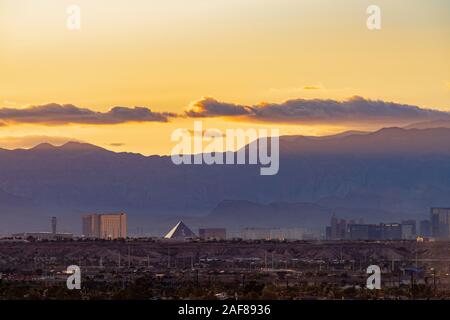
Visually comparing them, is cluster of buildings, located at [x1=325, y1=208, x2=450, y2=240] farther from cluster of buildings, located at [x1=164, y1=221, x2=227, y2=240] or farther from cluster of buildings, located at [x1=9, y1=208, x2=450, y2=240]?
cluster of buildings, located at [x1=164, y1=221, x2=227, y2=240]

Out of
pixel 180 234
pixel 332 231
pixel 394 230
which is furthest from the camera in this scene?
pixel 332 231

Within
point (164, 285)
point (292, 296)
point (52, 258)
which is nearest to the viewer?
point (292, 296)

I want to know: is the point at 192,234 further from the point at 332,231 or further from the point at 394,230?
the point at 394,230

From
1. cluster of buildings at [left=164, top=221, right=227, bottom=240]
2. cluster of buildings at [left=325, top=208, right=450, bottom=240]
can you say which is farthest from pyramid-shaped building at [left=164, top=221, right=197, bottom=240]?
cluster of buildings at [left=325, top=208, right=450, bottom=240]

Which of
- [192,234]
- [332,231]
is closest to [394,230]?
[332,231]

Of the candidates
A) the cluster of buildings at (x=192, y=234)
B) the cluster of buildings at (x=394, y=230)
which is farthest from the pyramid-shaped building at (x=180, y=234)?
the cluster of buildings at (x=394, y=230)

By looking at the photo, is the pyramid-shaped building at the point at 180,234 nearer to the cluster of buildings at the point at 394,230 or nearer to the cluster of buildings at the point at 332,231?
the cluster of buildings at the point at 332,231
